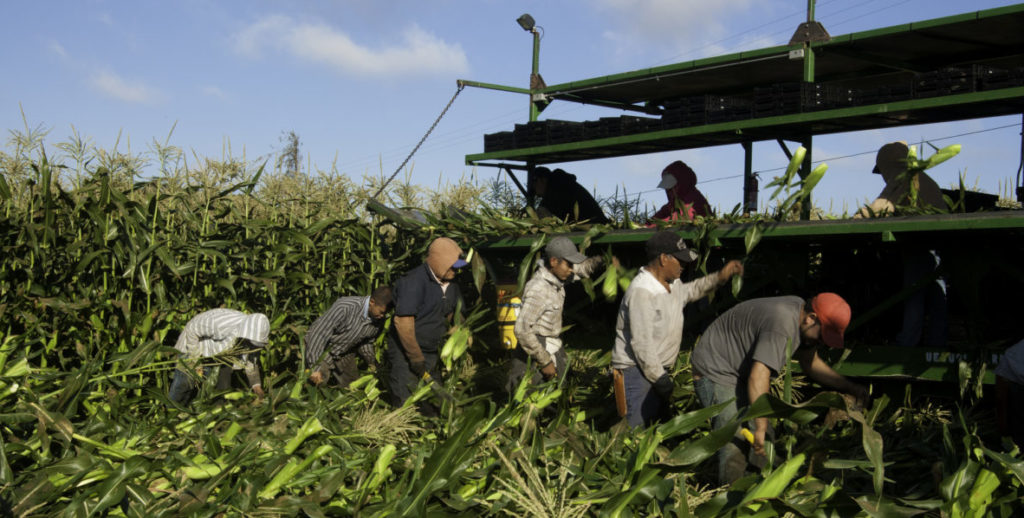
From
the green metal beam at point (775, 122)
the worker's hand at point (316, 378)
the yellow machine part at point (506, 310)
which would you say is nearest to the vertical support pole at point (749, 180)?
the green metal beam at point (775, 122)

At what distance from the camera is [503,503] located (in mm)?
3617

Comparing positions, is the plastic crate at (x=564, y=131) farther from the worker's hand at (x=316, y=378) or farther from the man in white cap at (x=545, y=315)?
the worker's hand at (x=316, y=378)

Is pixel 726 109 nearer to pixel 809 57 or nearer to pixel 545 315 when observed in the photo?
pixel 809 57

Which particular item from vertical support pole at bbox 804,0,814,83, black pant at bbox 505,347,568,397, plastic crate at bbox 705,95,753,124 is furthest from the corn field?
vertical support pole at bbox 804,0,814,83

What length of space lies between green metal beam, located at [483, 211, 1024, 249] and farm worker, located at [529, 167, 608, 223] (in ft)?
5.27

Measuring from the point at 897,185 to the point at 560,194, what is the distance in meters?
3.22

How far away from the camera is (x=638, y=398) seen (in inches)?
204

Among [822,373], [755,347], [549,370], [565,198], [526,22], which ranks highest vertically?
[526,22]

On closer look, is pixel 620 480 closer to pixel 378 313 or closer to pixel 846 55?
pixel 378 313

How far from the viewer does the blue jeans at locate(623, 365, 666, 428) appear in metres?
5.18

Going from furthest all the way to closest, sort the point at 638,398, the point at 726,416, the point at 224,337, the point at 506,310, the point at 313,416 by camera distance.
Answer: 1. the point at 506,310
2. the point at 224,337
3. the point at 638,398
4. the point at 726,416
5. the point at 313,416

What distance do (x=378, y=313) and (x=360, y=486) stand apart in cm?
278

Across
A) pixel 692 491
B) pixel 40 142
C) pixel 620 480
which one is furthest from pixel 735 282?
pixel 40 142

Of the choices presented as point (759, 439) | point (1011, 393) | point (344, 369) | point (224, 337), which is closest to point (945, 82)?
point (1011, 393)
